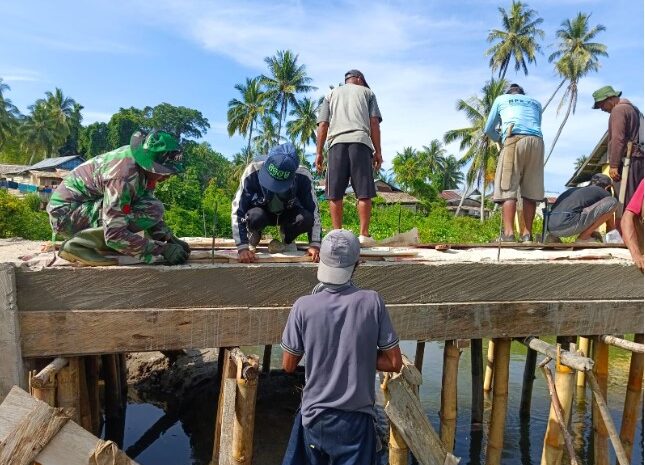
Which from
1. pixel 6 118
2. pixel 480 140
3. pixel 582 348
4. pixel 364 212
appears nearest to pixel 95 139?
pixel 6 118

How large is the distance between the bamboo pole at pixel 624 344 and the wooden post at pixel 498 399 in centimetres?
76

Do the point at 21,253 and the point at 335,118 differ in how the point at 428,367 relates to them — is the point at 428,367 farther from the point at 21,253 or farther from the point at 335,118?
the point at 21,253

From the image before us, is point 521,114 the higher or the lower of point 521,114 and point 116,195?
the higher

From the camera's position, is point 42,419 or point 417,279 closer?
point 42,419

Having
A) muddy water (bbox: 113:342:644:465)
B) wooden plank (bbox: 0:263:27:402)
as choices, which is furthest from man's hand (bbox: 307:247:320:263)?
muddy water (bbox: 113:342:644:465)

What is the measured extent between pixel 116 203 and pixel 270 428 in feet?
10.8

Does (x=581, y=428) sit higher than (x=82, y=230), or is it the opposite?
(x=82, y=230)

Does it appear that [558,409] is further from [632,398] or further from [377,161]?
[377,161]

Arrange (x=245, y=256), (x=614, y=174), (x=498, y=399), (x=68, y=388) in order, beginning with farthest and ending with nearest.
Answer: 1. (x=614, y=174)
2. (x=498, y=399)
3. (x=245, y=256)
4. (x=68, y=388)

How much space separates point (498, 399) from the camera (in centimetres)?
493

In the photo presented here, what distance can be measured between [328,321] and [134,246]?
1.82m

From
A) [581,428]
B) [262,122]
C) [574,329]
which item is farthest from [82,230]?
[262,122]

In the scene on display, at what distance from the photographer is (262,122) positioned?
38.0 meters

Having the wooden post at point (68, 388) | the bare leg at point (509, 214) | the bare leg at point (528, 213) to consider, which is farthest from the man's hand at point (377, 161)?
the wooden post at point (68, 388)
